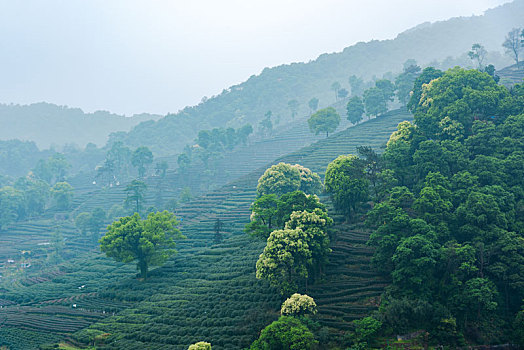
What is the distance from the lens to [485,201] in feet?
112

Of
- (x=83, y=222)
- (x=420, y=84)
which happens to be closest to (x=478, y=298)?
(x=420, y=84)

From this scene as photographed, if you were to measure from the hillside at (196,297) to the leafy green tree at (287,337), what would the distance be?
12.8 ft

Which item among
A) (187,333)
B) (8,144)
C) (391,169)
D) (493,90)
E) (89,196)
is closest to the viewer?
(187,333)

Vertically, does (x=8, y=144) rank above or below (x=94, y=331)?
above

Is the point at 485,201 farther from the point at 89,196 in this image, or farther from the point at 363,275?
the point at 89,196

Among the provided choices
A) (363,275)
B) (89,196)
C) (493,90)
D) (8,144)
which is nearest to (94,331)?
(363,275)

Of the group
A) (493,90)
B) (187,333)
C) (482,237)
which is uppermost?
(493,90)

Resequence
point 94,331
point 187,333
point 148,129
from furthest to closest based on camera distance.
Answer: point 148,129
point 94,331
point 187,333

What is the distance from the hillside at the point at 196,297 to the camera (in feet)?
111

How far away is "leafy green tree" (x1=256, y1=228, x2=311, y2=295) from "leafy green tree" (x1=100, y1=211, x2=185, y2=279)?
2035 centimetres

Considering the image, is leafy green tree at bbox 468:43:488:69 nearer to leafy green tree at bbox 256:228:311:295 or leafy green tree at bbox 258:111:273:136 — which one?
leafy green tree at bbox 258:111:273:136

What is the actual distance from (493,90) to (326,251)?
3346cm

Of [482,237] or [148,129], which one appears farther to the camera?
[148,129]

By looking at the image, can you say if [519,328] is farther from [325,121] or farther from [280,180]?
[325,121]
